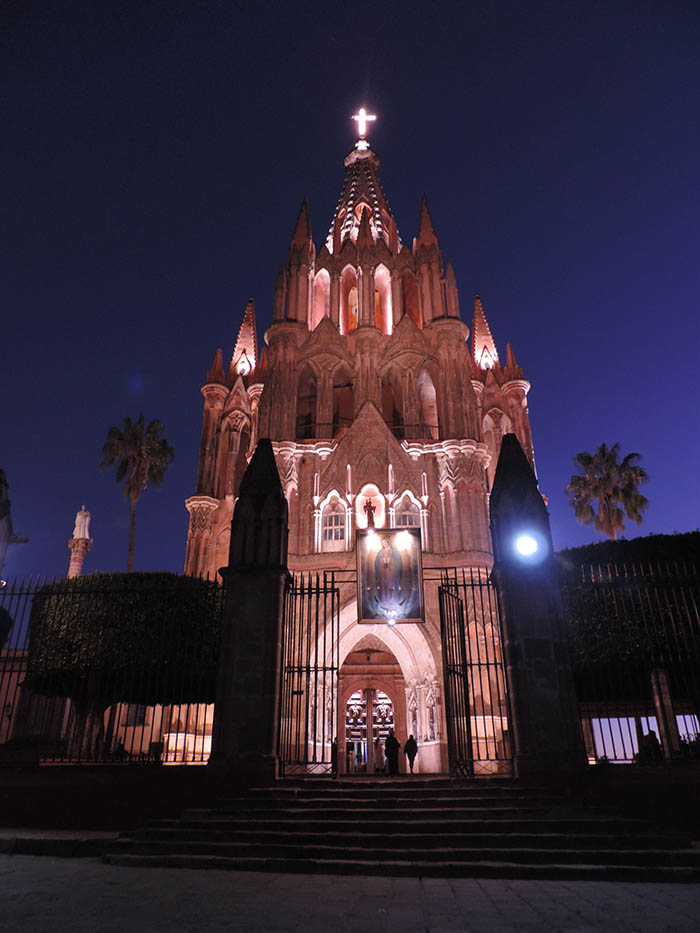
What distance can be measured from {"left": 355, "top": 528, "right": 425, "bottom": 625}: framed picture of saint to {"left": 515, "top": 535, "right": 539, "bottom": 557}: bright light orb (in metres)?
9.85

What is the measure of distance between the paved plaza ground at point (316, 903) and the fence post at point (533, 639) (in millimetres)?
3794

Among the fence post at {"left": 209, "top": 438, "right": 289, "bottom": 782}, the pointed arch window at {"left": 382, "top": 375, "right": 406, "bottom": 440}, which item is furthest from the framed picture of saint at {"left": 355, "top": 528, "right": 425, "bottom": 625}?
the pointed arch window at {"left": 382, "top": 375, "right": 406, "bottom": 440}

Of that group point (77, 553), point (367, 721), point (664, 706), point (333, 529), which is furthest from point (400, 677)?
point (77, 553)

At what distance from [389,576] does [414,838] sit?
48.7 ft

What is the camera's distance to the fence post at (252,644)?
412 inches

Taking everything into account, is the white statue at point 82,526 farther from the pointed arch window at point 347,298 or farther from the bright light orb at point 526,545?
the bright light orb at point 526,545

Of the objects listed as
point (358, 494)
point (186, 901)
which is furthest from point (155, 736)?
point (186, 901)

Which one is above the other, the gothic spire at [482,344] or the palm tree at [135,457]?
the gothic spire at [482,344]

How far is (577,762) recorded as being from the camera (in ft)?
32.7

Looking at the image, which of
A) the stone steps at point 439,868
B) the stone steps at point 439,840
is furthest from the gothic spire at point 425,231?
the stone steps at point 439,868

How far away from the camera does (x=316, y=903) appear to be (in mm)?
5316

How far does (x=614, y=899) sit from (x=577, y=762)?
4.70 metres

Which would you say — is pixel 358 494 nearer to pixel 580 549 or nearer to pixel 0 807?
pixel 580 549

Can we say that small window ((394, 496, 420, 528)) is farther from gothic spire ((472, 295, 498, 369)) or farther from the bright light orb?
the bright light orb
